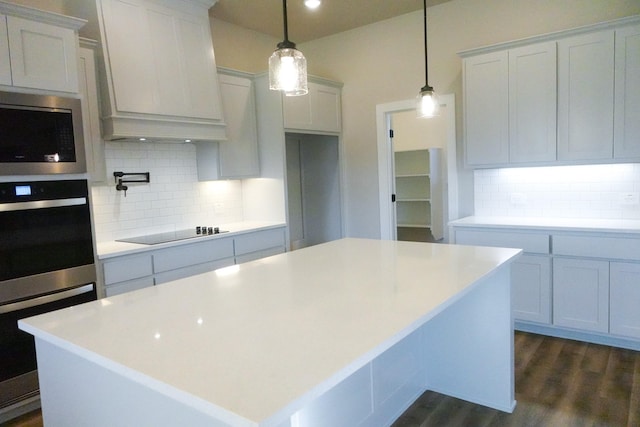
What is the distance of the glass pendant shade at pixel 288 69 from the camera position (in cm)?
173

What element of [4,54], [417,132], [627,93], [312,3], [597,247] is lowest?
[597,247]

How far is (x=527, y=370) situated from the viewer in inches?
112

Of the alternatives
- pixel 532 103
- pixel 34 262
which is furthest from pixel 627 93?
pixel 34 262

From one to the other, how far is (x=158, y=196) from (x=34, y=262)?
1.32 meters

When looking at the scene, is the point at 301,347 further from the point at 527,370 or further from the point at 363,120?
the point at 363,120

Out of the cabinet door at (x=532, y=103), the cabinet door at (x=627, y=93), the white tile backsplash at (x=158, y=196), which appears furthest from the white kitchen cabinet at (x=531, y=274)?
the white tile backsplash at (x=158, y=196)

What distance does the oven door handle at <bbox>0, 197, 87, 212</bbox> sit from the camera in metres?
2.47

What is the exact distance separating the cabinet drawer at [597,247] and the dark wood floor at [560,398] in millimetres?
690

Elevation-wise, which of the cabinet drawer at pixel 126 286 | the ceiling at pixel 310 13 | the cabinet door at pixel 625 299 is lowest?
the cabinet door at pixel 625 299

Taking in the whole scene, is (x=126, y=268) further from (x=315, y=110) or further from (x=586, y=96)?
(x=586, y=96)

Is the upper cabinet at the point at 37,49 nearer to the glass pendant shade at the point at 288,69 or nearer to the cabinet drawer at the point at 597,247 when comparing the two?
the glass pendant shade at the point at 288,69

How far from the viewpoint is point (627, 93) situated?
310 cm

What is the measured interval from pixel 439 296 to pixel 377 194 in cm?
327

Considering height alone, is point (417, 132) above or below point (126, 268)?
above
